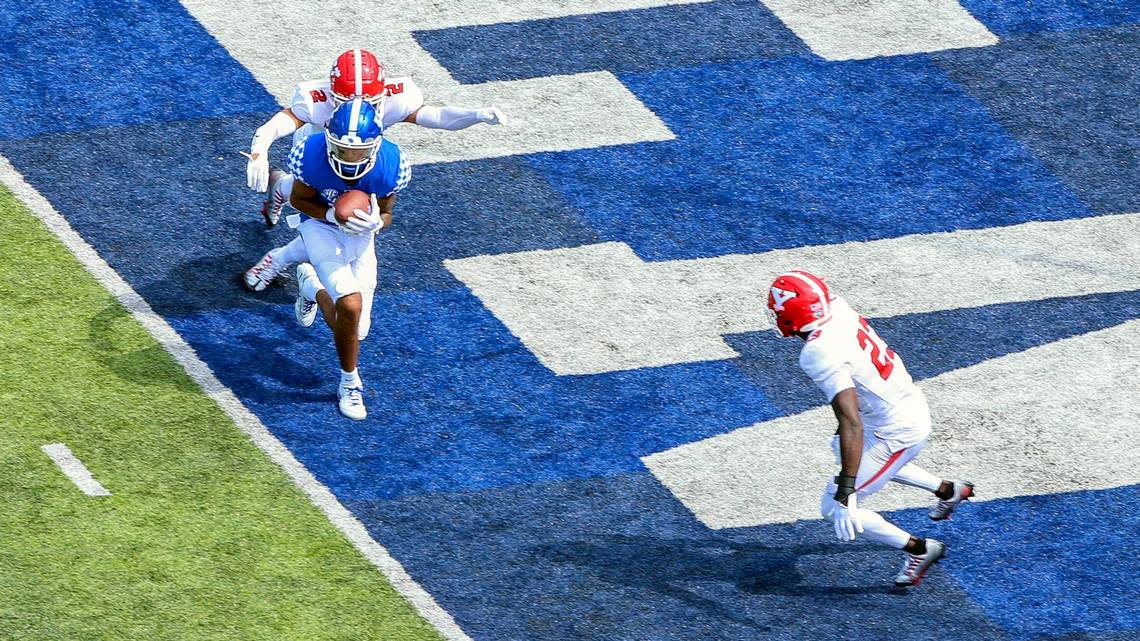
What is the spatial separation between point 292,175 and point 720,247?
104 inches

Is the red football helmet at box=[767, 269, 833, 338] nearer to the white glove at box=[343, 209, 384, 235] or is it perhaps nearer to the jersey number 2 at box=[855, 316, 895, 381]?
the jersey number 2 at box=[855, 316, 895, 381]

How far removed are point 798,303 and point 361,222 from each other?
2.19m

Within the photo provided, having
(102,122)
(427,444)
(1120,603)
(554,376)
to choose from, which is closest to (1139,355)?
(1120,603)

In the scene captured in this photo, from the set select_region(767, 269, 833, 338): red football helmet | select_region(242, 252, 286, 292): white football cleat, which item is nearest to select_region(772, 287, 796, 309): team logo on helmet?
select_region(767, 269, 833, 338): red football helmet

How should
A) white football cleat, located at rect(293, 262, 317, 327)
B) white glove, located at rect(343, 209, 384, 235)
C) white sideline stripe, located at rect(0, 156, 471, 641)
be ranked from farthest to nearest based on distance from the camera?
white football cleat, located at rect(293, 262, 317, 327) → white glove, located at rect(343, 209, 384, 235) → white sideline stripe, located at rect(0, 156, 471, 641)

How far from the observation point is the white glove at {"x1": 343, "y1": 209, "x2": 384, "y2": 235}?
929 centimetres

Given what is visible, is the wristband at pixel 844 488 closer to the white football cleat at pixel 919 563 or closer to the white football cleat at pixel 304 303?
the white football cleat at pixel 919 563

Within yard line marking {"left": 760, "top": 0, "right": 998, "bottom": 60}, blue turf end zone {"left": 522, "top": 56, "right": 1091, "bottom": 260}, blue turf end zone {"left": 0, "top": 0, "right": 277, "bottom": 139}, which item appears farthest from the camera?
yard line marking {"left": 760, "top": 0, "right": 998, "bottom": 60}

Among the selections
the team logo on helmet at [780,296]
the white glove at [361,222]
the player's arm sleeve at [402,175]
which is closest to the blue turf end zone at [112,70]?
the player's arm sleeve at [402,175]

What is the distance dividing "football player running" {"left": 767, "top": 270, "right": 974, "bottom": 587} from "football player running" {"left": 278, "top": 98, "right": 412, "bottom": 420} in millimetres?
2085

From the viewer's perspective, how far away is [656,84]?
1261 centimetres

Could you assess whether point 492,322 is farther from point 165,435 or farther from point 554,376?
point 165,435

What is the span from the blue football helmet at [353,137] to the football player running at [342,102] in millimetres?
149

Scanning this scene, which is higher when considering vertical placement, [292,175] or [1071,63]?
[292,175]
